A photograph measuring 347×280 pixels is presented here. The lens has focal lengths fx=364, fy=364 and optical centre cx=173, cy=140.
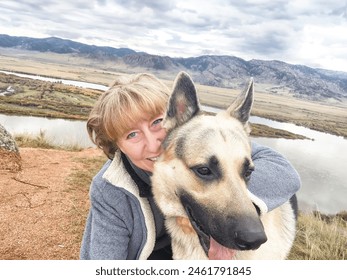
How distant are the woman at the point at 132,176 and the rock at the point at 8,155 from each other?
5.01 m

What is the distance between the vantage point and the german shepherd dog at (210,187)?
1.68m

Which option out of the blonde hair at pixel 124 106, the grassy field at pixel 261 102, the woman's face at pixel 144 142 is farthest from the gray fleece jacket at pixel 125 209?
the grassy field at pixel 261 102

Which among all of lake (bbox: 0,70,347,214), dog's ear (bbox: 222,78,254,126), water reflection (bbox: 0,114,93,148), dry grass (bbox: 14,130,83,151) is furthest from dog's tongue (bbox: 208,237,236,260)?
water reflection (bbox: 0,114,93,148)

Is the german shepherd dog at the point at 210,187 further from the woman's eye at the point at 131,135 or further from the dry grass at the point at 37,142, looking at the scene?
A: the dry grass at the point at 37,142

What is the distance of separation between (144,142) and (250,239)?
97 cm

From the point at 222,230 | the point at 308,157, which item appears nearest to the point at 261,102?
the point at 308,157

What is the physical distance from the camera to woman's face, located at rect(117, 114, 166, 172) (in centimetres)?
221

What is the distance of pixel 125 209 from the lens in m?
2.31

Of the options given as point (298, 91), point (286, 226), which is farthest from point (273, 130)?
point (298, 91)

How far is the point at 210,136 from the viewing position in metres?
1.88

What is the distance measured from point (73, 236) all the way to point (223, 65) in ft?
120

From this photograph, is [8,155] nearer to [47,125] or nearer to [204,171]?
[204,171]

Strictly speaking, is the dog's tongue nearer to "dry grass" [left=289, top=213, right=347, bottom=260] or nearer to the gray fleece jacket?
the gray fleece jacket
